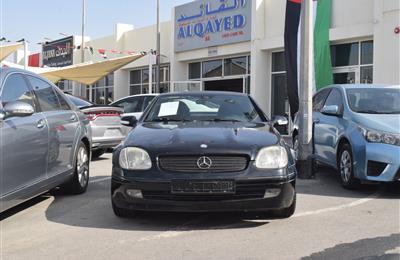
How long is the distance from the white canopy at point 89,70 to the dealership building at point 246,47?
305cm

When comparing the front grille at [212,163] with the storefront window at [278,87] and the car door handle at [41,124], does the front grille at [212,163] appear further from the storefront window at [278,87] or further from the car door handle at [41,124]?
the storefront window at [278,87]

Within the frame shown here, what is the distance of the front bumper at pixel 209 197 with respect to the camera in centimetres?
497

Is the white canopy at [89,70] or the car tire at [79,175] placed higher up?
the white canopy at [89,70]

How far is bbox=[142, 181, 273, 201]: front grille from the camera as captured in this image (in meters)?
4.97

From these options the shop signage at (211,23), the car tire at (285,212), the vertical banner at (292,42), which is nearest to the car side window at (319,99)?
the vertical banner at (292,42)

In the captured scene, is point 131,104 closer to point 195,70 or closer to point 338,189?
point 338,189

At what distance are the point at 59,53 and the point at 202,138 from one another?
2995 cm

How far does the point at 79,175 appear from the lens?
7.09m

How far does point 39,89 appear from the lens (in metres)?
6.20

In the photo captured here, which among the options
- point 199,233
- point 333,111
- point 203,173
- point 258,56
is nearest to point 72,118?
point 203,173

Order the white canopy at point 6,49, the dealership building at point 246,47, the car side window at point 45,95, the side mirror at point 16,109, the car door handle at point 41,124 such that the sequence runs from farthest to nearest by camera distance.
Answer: the white canopy at point 6,49, the dealership building at point 246,47, the car side window at point 45,95, the car door handle at point 41,124, the side mirror at point 16,109

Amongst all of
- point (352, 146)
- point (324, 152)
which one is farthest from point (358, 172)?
point (324, 152)

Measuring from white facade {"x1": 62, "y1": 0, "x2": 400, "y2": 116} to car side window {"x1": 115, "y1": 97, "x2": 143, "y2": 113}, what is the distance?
570cm

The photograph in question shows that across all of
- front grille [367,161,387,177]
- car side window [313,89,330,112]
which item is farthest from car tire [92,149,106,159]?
front grille [367,161,387,177]
